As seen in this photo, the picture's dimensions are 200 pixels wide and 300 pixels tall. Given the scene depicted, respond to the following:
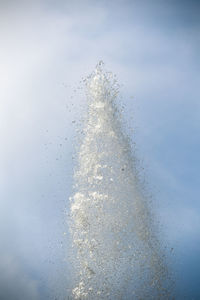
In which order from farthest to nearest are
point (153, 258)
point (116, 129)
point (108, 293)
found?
1. point (116, 129)
2. point (153, 258)
3. point (108, 293)

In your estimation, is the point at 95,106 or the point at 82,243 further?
the point at 95,106

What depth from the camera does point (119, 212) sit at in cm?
5341

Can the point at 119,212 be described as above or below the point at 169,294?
above

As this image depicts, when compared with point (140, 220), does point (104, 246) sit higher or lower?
lower

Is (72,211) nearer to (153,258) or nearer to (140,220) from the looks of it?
(140,220)

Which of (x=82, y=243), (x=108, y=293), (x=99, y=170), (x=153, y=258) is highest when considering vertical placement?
(x=99, y=170)

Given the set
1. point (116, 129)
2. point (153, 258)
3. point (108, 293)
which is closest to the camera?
point (108, 293)

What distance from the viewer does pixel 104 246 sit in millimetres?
52312

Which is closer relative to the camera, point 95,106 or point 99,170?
point 99,170

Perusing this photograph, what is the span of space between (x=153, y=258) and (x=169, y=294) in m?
5.43

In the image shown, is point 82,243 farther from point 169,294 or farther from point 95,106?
point 95,106

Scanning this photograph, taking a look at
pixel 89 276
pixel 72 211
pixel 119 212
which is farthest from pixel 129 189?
pixel 89 276

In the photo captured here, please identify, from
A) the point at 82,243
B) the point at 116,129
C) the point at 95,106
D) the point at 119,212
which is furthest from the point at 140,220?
the point at 95,106

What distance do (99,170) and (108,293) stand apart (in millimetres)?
17267
